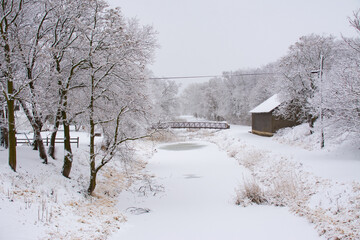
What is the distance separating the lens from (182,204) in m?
12.2

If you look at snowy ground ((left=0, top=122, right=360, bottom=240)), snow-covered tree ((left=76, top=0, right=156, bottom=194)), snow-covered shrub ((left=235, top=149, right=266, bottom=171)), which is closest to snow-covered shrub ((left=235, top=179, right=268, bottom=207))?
snowy ground ((left=0, top=122, right=360, bottom=240))

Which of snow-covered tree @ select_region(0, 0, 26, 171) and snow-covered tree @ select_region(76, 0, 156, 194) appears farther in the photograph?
snow-covered tree @ select_region(76, 0, 156, 194)

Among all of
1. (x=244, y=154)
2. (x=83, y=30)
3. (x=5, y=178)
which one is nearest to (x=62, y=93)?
(x=83, y=30)

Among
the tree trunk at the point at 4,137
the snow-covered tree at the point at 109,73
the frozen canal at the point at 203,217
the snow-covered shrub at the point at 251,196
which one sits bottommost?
the frozen canal at the point at 203,217

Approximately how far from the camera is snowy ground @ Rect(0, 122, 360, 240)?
754cm

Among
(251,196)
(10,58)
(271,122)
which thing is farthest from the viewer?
(271,122)

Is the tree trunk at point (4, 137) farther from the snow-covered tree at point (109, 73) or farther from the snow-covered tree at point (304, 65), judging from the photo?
the snow-covered tree at point (304, 65)

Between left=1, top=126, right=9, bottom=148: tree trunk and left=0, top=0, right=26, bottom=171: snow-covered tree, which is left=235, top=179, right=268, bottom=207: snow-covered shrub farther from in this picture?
left=1, top=126, right=9, bottom=148: tree trunk

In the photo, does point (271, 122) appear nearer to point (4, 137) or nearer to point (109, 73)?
point (109, 73)

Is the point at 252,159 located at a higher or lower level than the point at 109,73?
lower

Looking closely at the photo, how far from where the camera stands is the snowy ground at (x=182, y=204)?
7535 millimetres

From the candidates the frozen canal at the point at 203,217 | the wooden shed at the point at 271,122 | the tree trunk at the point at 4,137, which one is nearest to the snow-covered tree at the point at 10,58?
the tree trunk at the point at 4,137

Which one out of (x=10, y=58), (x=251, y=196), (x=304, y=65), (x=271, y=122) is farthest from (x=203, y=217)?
(x=271, y=122)

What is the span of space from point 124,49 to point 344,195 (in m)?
10.4
